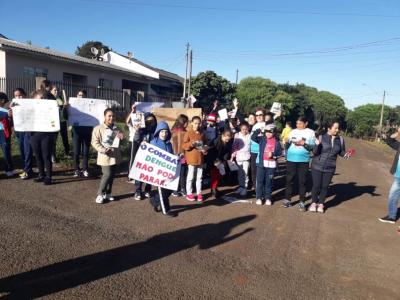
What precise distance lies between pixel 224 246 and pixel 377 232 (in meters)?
3.26

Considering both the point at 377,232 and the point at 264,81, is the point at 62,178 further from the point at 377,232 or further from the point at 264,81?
the point at 264,81

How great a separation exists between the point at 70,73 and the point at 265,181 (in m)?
21.8

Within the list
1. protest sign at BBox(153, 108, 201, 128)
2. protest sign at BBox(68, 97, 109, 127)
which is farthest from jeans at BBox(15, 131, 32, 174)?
protest sign at BBox(153, 108, 201, 128)

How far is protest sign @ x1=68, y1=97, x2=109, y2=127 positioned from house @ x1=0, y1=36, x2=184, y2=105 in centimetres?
989

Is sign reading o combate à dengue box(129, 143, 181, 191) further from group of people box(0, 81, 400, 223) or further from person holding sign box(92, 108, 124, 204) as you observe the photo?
person holding sign box(92, 108, 124, 204)

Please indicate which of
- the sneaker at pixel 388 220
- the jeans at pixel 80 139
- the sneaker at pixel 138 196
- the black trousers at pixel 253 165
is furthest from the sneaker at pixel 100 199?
the sneaker at pixel 388 220

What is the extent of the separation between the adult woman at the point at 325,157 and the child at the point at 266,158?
81 cm

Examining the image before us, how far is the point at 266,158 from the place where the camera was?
816 centimetres

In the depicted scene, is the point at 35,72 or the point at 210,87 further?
the point at 210,87

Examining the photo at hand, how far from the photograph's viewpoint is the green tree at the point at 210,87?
4069 centimetres

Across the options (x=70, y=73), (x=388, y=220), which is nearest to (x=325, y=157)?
(x=388, y=220)

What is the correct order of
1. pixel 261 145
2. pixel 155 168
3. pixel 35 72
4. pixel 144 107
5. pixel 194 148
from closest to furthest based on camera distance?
pixel 155 168 < pixel 194 148 < pixel 261 145 < pixel 144 107 < pixel 35 72

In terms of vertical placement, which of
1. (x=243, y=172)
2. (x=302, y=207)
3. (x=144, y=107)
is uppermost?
(x=144, y=107)

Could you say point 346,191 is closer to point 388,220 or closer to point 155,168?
point 388,220
